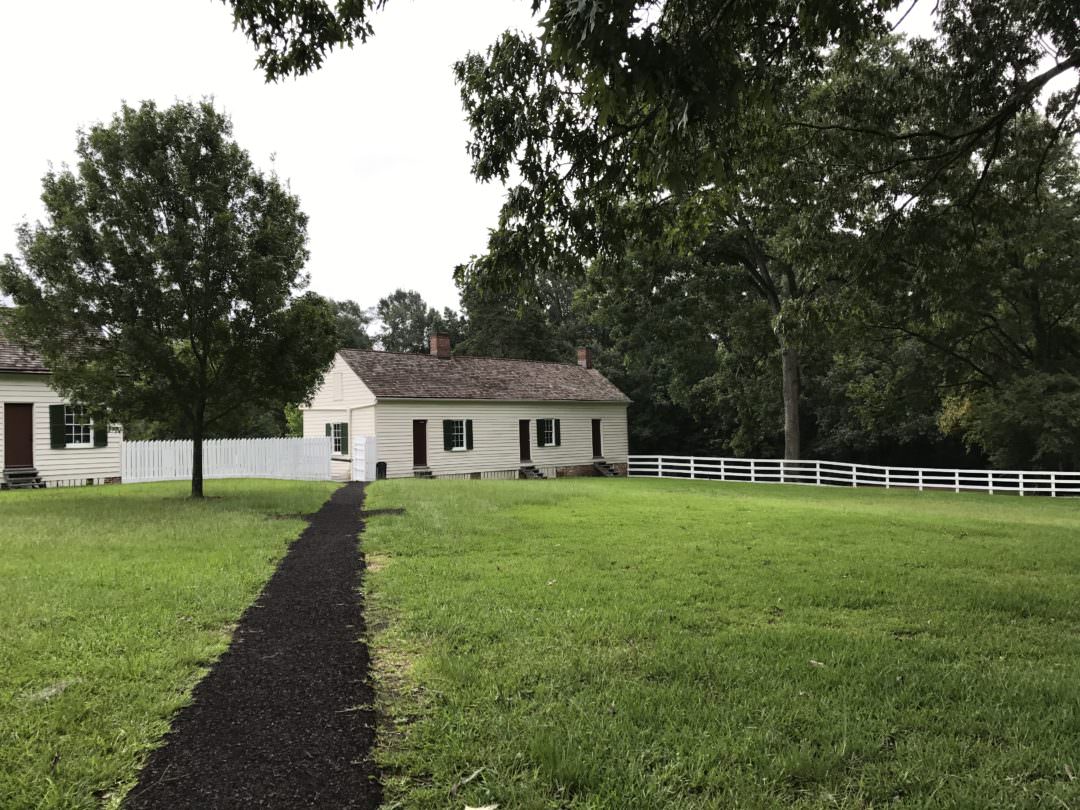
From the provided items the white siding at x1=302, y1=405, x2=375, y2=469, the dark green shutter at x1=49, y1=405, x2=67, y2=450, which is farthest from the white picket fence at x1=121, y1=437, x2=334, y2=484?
the dark green shutter at x1=49, y1=405, x2=67, y2=450

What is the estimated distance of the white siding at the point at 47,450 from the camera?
66.2 ft

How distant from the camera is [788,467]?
2833cm

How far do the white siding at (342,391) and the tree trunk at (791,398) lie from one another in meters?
17.0

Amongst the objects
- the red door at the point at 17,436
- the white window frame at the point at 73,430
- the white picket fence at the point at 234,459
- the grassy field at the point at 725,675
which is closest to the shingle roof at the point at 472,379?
the white picket fence at the point at 234,459

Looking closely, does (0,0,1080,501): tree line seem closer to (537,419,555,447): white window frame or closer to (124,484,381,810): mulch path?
(124,484,381,810): mulch path

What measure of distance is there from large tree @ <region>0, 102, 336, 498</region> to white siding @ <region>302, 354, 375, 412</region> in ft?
34.2

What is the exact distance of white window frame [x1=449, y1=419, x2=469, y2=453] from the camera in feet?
91.3

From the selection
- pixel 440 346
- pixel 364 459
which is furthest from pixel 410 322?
pixel 364 459

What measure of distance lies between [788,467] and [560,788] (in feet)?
89.8

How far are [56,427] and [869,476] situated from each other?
93.5 feet

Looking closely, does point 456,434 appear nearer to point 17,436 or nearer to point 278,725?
point 17,436

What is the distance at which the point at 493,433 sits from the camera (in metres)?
29.2

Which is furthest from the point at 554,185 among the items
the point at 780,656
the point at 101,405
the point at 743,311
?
the point at 743,311

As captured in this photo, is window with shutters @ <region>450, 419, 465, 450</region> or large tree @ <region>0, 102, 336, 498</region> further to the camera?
window with shutters @ <region>450, 419, 465, 450</region>
